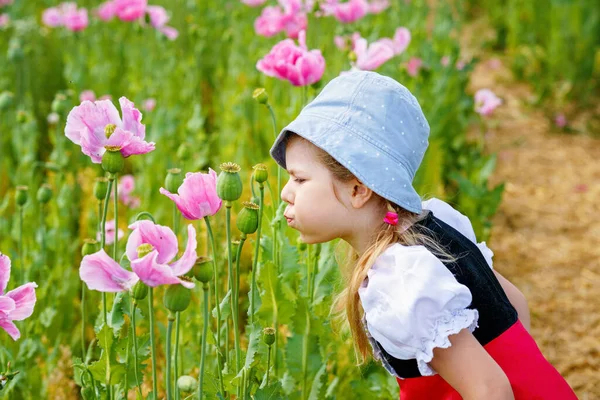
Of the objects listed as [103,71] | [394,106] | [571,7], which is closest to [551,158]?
[571,7]

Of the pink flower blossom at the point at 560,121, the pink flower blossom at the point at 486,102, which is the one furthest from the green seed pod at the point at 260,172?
the pink flower blossom at the point at 560,121

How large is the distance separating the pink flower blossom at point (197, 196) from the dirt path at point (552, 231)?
1.50 m

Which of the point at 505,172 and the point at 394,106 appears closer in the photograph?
the point at 394,106

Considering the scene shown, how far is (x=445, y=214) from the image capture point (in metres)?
1.51

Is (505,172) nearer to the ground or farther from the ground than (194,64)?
nearer to the ground

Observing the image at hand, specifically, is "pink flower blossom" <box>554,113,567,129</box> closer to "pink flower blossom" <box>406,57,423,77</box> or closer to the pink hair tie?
"pink flower blossom" <box>406,57,423,77</box>

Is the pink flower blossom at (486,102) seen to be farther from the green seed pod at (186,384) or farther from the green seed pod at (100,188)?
the green seed pod at (186,384)

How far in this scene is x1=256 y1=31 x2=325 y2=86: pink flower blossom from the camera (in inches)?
69.5

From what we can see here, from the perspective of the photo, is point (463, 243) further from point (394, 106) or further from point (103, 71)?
point (103, 71)

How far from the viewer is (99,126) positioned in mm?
1245

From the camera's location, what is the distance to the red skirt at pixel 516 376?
1.33 meters

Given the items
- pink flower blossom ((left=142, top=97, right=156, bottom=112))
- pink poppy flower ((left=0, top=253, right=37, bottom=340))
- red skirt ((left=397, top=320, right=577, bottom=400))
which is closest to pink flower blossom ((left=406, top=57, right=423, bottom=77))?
pink flower blossom ((left=142, top=97, right=156, bottom=112))

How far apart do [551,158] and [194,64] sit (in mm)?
1753

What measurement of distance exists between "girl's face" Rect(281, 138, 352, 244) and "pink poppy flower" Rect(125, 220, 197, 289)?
0.31 meters
